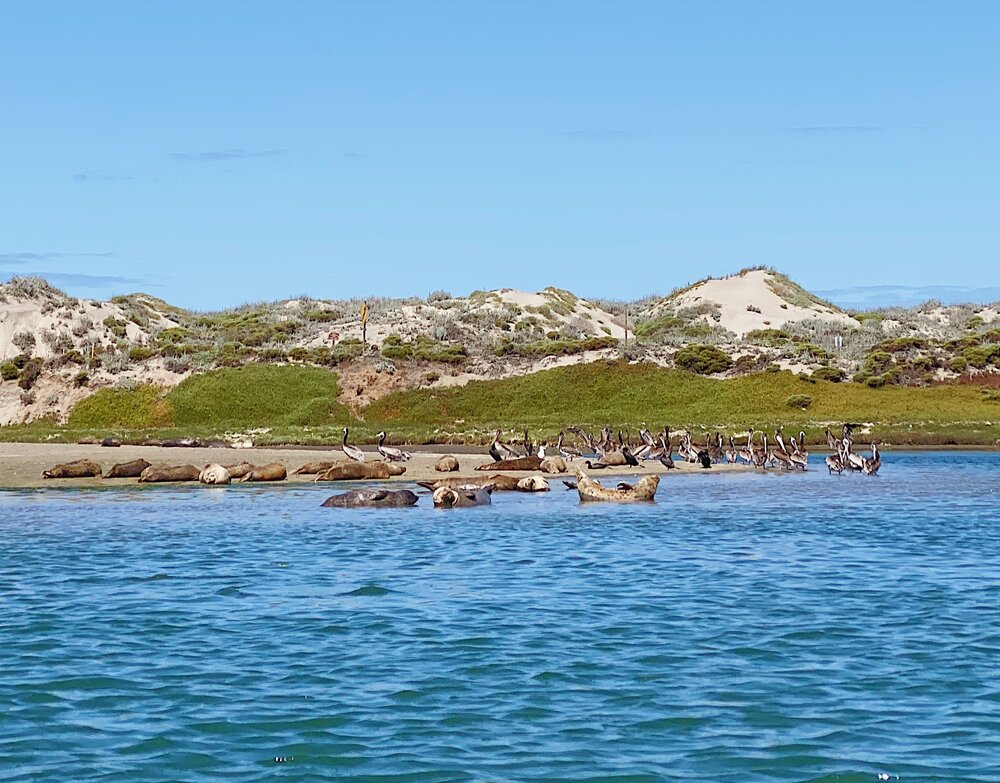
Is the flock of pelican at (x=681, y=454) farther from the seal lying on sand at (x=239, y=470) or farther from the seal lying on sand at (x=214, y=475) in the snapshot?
the seal lying on sand at (x=214, y=475)

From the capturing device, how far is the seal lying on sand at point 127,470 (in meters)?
40.2

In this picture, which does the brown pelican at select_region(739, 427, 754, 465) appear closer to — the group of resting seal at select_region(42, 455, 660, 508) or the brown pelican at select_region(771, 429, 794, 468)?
the brown pelican at select_region(771, 429, 794, 468)

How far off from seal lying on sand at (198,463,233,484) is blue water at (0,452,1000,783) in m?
10.0

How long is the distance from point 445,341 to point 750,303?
111 ft

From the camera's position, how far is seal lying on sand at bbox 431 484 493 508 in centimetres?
3209

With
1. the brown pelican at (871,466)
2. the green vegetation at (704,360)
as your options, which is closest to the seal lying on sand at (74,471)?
the brown pelican at (871,466)

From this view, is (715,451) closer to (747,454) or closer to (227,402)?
(747,454)

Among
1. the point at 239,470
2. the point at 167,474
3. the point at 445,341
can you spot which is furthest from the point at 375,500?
the point at 445,341

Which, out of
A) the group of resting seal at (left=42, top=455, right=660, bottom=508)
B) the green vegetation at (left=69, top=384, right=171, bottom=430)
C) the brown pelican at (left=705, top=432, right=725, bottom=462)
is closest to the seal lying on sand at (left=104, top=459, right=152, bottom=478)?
the group of resting seal at (left=42, top=455, right=660, bottom=508)

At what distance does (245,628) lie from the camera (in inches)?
666

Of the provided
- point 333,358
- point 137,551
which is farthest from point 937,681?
point 333,358

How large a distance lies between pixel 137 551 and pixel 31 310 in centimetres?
6922

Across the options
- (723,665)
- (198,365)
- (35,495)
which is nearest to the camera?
(723,665)

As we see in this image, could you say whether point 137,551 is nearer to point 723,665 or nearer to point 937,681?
point 723,665
